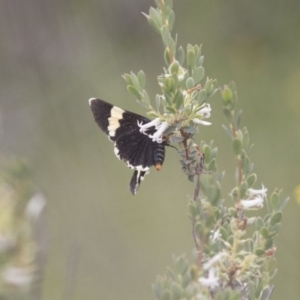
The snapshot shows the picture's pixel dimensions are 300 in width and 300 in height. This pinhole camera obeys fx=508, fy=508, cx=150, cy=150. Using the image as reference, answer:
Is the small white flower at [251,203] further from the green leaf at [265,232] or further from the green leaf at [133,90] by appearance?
the green leaf at [133,90]

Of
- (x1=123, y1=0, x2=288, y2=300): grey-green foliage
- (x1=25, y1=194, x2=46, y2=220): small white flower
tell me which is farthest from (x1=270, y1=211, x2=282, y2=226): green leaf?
(x1=25, y1=194, x2=46, y2=220): small white flower

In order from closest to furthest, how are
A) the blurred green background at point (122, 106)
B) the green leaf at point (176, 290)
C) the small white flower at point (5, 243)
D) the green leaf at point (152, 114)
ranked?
the green leaf at point (176, 290) < the green leaf at point (152, 114) < the small white flower at point (5, 243) < the blurred green background at point (122, 106)

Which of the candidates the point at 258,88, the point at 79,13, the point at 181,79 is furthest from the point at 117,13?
the point at 181,79

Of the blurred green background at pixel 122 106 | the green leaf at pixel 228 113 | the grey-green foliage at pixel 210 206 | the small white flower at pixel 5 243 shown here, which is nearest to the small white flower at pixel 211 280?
the grey-green foliage at pixel 210 206

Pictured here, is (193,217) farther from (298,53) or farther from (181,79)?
(298,53)

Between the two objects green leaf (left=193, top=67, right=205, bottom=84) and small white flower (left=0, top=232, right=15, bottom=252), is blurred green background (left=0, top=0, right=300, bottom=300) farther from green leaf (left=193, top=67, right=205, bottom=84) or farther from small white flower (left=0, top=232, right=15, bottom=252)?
green leaf (left=193, top=67, right=205, bottom=84)

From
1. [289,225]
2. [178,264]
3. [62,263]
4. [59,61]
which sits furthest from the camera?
[59,61]

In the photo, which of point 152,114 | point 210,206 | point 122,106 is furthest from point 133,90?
point 122,106
